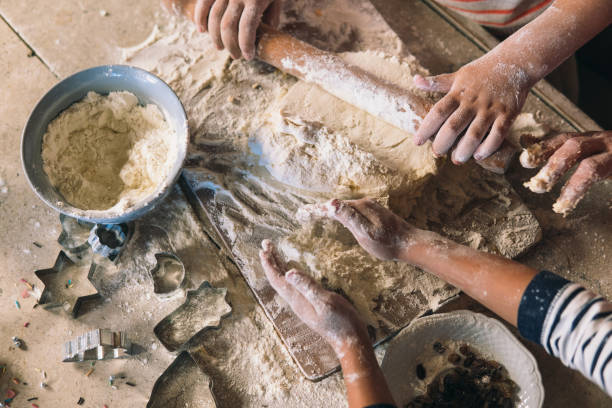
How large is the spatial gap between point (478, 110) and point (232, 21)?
0.92 meters

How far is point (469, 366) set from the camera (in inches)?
64.2

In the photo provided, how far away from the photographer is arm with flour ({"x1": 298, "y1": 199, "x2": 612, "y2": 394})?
1.25 meters

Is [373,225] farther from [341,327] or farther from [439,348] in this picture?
A: [439,348]

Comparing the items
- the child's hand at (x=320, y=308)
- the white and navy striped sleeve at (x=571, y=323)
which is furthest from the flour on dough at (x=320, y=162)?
the white and navy striped sleeve at (x=571, y=323)

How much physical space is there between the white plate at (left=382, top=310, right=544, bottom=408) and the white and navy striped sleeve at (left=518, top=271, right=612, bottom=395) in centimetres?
20

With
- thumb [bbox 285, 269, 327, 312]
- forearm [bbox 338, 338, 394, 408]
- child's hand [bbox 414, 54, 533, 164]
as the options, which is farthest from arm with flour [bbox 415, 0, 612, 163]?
forearm [bbox 338, 338, 394, 408]

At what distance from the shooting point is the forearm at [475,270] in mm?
1425

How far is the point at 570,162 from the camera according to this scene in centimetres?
157

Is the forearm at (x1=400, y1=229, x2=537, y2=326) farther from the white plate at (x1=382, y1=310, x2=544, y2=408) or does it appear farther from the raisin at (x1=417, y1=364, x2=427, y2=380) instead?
the raisin at (x1=417, y1=364, x2=427, y2=380)

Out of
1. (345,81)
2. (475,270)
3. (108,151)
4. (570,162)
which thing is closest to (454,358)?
(475,270)

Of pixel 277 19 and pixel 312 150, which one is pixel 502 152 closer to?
pixel 312 150

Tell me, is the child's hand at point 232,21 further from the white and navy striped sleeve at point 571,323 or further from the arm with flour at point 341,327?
the white and navy striped sleeve at point 571,323

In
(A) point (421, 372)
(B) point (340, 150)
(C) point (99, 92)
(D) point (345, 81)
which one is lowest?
(A) point (421, 372)

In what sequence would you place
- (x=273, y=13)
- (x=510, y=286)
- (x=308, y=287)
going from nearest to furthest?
(x=510, y=286)
(x=308, y=287)
(x=273, y=13)
